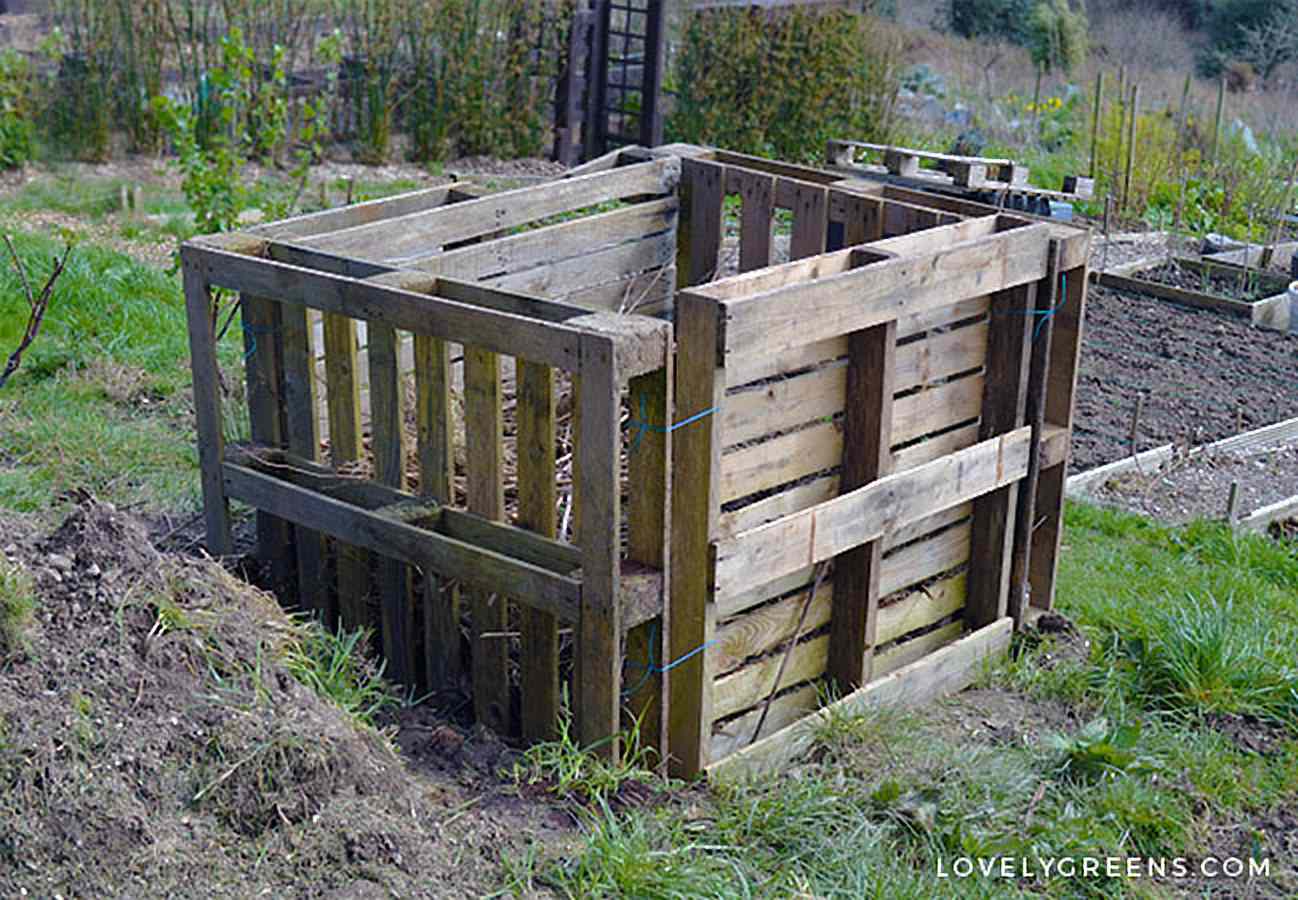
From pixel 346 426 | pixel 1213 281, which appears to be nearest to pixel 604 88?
pixel 1213 281

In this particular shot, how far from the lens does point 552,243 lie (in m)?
5.31

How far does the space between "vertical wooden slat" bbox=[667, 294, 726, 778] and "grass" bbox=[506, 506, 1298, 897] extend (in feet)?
0.68

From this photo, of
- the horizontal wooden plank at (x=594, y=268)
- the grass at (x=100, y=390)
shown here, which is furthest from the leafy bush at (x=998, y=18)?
the horizontal wooden plank at (x=594, y=268)

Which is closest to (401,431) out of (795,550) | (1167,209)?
(795,550)

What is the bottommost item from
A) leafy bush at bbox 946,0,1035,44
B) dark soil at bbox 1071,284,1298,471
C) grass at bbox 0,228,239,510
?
dark soil at bbox 1071,284,1298,471

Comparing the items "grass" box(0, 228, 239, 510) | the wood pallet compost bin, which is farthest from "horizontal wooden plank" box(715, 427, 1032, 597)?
"grass" box(0, 228, 239, 510)

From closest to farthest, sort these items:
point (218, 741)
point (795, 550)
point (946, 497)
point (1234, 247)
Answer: point (218, 741)
point (795, 550)
point (946, 497)
point (1234, 247)

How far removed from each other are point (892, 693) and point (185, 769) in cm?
231

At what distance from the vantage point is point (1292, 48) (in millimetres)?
22859

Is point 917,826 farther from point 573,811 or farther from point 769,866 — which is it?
point 573,811

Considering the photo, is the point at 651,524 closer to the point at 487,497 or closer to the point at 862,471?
the point at 487,497

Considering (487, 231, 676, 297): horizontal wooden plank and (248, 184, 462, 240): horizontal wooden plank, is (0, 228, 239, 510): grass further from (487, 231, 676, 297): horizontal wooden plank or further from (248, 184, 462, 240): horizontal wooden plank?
(487, 231, 676, 297): horizontal wooden plank

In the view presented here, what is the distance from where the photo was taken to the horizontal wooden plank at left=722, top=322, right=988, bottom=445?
13.8ft

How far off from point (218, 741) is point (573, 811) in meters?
0.96
